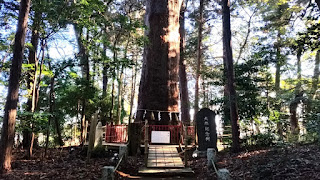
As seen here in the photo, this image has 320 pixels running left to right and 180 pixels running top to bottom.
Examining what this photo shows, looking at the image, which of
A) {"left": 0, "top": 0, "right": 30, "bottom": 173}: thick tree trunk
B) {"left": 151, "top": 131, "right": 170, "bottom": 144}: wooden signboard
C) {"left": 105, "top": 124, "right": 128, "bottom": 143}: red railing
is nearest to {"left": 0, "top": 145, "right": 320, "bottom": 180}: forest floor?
{"left": 0, "top": 0, "right": 30, "bottom": 173}: thick tree trunk

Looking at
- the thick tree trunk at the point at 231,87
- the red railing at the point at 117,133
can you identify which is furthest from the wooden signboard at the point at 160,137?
the thick tree trunk at the point at 231,87

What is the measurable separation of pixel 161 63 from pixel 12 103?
26.0 feet

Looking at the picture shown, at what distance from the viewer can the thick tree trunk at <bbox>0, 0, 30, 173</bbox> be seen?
652cm

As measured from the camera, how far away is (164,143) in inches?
392

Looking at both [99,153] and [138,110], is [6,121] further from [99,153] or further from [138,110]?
[138,110]

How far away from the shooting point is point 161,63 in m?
13.1

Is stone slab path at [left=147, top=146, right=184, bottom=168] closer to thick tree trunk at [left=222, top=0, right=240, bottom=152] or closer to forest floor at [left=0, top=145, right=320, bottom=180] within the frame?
forest floor at [left=0, top=145, right=320, bottom=180]

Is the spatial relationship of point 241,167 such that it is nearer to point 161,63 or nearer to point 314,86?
point 161,63

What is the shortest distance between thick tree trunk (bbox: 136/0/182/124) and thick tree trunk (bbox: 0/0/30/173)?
661 cm

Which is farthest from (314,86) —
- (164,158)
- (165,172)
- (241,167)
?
(165,172)

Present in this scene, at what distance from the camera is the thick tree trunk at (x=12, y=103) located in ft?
21.4

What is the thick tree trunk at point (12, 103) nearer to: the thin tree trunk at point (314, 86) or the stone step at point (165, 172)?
the stone step at point (165, 172)

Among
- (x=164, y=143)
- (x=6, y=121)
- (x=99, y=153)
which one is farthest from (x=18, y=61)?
(x=164, y=143)

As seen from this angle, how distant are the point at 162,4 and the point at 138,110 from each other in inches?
248
